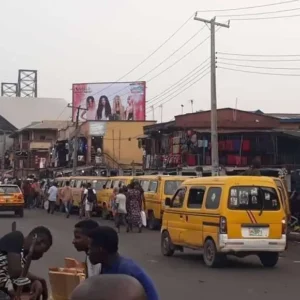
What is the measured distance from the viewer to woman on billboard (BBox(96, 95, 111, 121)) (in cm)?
8044

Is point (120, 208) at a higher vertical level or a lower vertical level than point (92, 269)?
lower

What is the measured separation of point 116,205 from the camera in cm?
2700

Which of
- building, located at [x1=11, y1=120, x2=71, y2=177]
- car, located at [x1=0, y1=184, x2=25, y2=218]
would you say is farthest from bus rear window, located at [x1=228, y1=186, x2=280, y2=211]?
building, located at [x1=11, y1=120, x2=71, y2=177]

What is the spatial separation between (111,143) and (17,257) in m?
68.3

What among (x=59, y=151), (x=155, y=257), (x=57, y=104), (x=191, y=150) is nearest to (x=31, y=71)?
(x=57, y=104)

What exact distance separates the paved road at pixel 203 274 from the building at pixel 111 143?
51.5m

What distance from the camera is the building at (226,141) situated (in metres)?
44.6

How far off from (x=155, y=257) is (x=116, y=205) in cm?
904

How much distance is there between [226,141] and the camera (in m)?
46.2

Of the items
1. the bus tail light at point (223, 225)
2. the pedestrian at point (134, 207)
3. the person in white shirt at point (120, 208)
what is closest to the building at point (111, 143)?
the person in white shirt at point (120, 208)

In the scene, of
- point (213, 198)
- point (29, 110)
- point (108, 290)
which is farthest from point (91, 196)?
point (29, 110)

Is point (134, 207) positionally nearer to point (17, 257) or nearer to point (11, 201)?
point (11, 201)

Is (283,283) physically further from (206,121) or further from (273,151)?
(206,121)

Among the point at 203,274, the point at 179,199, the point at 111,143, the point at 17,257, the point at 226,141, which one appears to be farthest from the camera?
the point at 111,143
